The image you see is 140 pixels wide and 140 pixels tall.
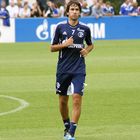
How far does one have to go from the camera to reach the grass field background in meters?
11.3

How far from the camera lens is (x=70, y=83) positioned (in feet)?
35.3

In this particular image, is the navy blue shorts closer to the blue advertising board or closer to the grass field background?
the grass field background

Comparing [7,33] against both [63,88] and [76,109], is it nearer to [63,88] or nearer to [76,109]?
[63,88]

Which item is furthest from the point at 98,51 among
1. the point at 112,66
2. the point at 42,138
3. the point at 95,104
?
the point at 42,138

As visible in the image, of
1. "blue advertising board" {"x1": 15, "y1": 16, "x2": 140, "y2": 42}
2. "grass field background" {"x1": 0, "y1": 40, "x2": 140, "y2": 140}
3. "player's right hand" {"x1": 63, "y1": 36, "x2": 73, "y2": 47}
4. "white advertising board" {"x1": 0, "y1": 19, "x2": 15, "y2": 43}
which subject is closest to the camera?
"player's right hand" {"x1": 63, "y1": 36, "x2": 73, "y2": 47}

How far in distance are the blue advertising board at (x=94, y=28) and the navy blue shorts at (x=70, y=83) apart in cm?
2481

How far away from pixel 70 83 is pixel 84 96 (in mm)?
5137

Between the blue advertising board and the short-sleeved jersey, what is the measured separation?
24.8 m

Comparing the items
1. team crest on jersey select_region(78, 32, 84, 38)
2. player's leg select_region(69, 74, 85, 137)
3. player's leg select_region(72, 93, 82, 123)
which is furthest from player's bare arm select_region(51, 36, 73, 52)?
player's leg select_region(72, 93, 82, 123)

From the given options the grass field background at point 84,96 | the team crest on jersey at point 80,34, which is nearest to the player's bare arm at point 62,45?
the team crest on jersey at point 80,34

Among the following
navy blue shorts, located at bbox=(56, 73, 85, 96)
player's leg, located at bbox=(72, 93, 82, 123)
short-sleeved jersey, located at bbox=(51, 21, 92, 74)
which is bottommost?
player's leg, located at bbox=(72, 93, 82, 123)

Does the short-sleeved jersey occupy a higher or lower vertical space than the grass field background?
higher

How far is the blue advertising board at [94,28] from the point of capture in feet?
118

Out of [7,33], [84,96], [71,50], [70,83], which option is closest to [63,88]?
[70,83]
